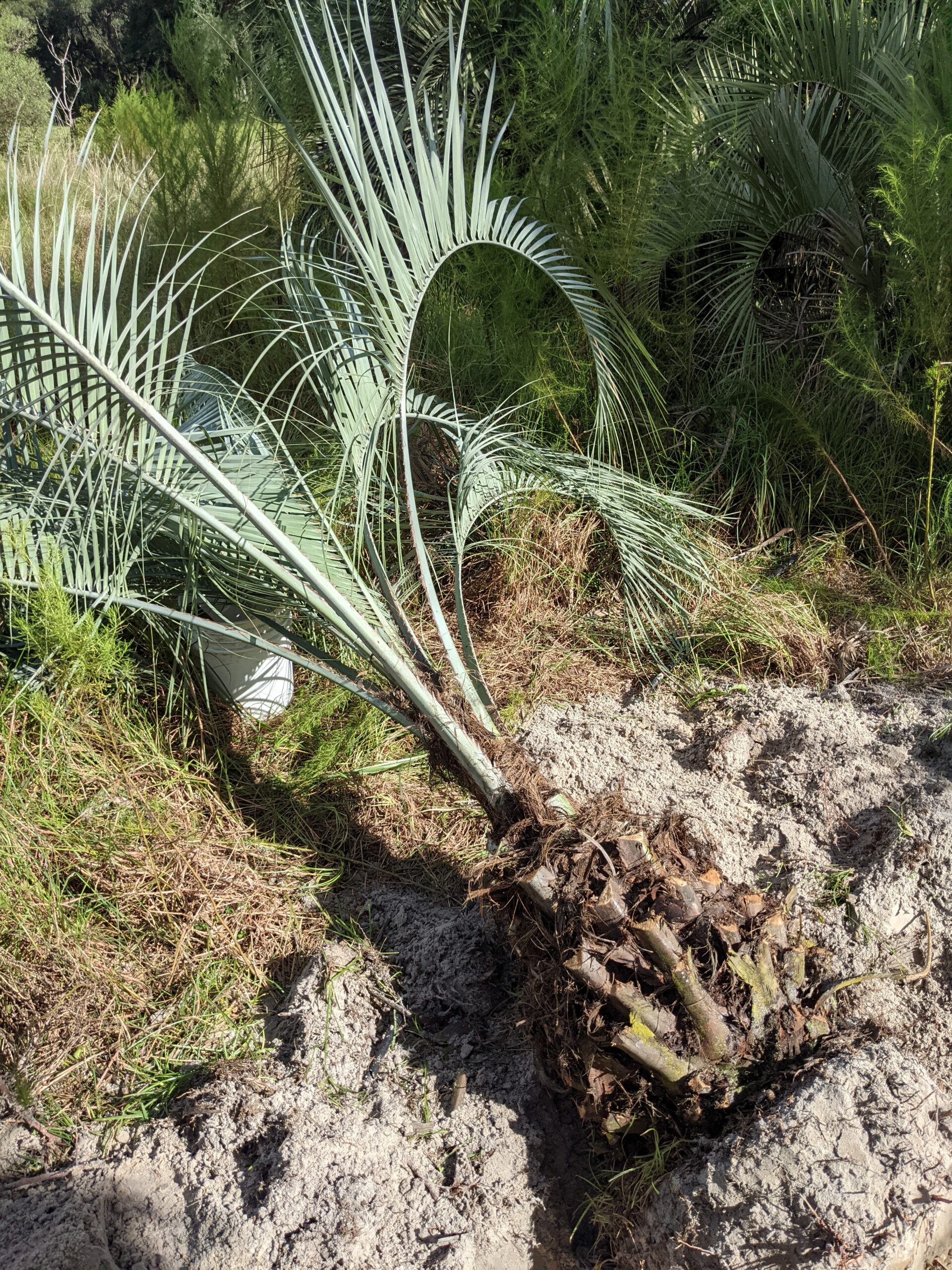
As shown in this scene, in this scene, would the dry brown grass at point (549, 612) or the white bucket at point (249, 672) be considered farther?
the dry brown grass at point (549, 612)

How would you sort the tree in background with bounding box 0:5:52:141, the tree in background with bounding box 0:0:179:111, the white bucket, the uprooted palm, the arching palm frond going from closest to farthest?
the uprooted palm < the arching palm frond < the white bucket < the tree in background with bounding box 0:5:52:141 < the tree in background with bounding box 0:0:179:111

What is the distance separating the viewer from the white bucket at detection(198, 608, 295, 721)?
2557 millimetres

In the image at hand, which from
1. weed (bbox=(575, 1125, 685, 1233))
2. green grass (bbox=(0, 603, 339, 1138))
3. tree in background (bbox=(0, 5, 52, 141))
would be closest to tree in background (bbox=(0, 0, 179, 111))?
tree in background (bbox=(0, 5, 52, 141))

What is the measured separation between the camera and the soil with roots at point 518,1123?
153 centimetres

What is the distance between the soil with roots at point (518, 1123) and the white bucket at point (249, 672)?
2.33 ft

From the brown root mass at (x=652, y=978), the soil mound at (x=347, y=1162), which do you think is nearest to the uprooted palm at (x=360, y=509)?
the brown root mass at (x=652, y=978)

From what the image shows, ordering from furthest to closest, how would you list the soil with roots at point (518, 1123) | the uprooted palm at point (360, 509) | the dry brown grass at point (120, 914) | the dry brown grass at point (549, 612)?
the dry brown grass at point (549, 612) → the dry brown grass at point (120, 914) → the uprooted palm at point (360, 509) → the soil with roots at point (518, 1123)

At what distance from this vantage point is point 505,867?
178 cm

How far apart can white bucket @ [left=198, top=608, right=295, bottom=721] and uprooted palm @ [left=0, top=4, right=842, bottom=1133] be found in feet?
0.21

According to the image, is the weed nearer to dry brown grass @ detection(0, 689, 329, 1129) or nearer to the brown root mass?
the brown root mass

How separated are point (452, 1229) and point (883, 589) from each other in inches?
85.5

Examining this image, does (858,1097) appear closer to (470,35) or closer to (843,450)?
(843,450)

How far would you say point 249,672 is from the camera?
262cm

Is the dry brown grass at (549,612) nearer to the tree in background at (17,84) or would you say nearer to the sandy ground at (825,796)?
the sandy ground at (825,796)
